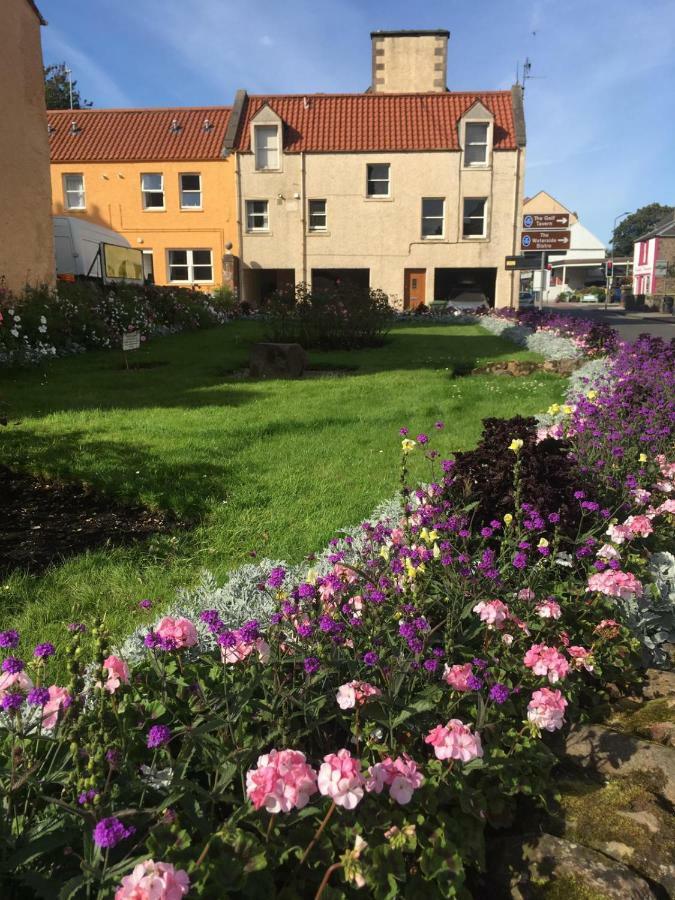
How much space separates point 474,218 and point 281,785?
31863mm

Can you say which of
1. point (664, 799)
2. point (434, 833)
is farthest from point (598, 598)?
point (434, 833)

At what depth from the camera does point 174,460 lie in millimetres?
6051

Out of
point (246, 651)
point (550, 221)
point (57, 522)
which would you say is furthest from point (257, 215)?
point (246, 651)

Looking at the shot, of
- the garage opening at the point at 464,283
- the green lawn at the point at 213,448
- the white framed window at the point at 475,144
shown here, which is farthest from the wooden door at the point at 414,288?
the green lawn at the point at 213,448

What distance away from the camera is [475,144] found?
98.5 ft

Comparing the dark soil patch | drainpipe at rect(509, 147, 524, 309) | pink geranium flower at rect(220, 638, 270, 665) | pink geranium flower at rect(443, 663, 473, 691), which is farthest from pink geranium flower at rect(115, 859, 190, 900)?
drainpipe at rect(509, 147, 524, 309)

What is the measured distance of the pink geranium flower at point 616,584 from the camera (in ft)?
9.18

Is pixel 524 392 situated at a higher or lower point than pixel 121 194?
lower

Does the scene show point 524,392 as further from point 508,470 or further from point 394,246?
point 394,246

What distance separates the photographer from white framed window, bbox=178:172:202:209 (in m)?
31.2

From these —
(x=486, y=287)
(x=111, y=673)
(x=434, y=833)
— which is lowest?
(x=434, y=833)

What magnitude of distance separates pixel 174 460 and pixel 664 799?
480 cm

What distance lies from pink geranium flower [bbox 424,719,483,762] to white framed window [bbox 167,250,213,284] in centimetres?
3195

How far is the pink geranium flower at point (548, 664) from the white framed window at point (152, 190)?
107ft
